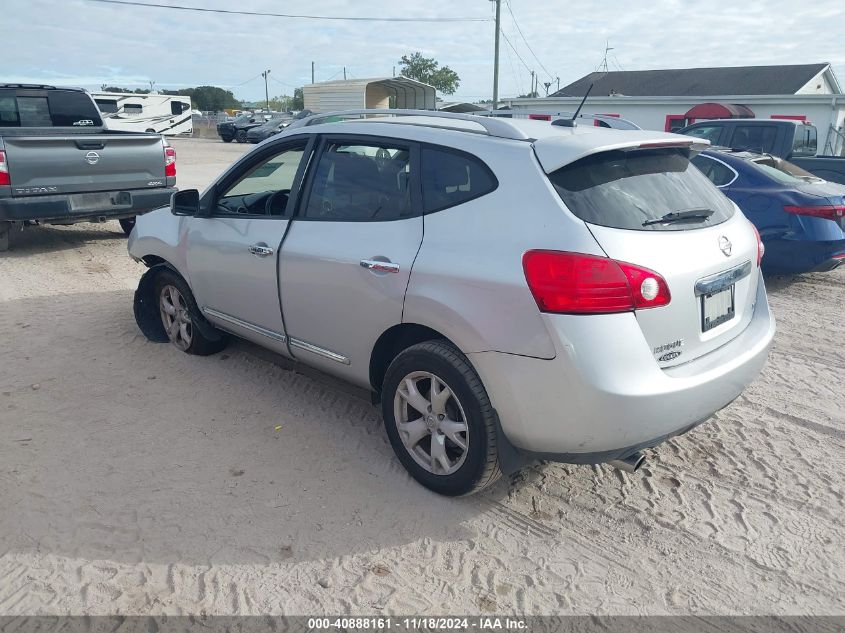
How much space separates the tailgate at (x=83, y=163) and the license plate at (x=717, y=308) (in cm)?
725

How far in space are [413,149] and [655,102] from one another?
28767 millimetres

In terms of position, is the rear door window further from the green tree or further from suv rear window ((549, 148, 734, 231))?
the green tree

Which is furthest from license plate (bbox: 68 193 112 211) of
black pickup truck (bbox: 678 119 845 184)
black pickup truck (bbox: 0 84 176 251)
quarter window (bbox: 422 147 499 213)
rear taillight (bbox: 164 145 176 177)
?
black pickup truck (bbox: 678 119 845 184)

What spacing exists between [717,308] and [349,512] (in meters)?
1.96

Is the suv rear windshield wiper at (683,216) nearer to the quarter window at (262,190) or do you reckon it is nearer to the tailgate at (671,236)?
the tailgate at (671,236)

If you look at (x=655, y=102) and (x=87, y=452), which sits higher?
(x=655, y=102)

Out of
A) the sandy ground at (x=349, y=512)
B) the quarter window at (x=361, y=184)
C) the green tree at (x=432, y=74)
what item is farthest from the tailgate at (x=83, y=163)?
the green tree at (x=432, y=74)

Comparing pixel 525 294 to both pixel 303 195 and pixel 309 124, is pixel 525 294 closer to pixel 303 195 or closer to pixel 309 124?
pixel 303 195

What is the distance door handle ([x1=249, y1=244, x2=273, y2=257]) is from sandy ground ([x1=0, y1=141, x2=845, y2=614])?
95 cm

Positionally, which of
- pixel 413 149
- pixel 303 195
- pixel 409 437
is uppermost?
pixel 413 149

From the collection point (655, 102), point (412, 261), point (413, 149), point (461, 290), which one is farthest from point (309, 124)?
point (655, 102)

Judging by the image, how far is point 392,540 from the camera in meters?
2.95

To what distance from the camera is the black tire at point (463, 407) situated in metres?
2.89

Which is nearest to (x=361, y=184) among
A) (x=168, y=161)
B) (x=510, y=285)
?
(x=510, y=285)
